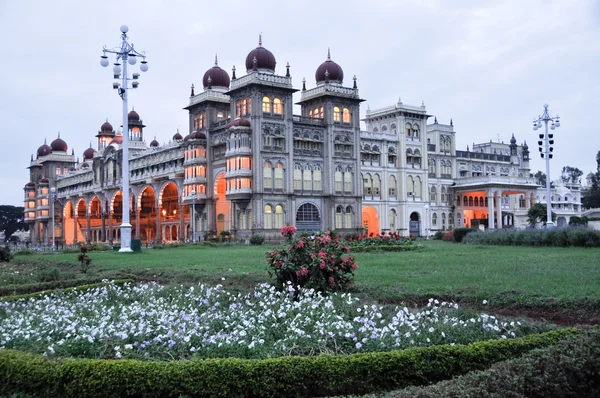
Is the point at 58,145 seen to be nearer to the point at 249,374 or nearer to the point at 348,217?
the point at 348,217

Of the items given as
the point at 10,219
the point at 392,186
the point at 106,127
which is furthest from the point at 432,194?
the point at 10,219

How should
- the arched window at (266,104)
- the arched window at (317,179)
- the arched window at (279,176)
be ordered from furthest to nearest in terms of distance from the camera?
the arched window at (317,179), the arched window at (279,176), the arched window at (266,104)

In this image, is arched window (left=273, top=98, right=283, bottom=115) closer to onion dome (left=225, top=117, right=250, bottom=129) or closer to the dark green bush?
onion dome (left=225, top=117, right=250, bottom=129)

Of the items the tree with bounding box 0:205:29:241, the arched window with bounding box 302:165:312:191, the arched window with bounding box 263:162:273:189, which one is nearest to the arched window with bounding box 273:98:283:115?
the arched window with bounding box 263:162:273:189

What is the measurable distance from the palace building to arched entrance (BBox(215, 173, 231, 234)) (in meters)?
0.16

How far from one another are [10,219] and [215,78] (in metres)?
95.3

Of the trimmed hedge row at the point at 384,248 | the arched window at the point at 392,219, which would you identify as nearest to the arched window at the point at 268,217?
the arched window at the point at 392,219

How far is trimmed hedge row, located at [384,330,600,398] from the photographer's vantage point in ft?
20.2

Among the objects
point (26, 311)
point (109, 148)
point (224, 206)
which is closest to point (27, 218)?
point (109, 148)

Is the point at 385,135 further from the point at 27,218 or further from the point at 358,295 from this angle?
the point at 27,218

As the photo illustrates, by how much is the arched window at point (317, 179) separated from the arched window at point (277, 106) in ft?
24.8

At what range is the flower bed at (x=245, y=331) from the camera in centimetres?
864

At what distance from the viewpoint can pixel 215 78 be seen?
67.2m

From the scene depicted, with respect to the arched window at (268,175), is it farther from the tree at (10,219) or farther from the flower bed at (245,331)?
the tree at (10,219)
